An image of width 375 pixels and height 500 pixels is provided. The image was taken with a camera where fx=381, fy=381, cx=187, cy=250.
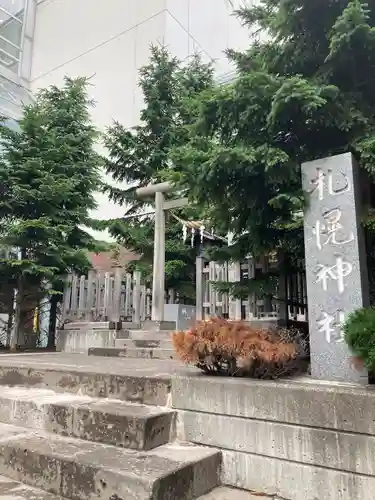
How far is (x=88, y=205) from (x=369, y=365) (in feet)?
23.0

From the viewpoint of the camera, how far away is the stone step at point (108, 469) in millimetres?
1811

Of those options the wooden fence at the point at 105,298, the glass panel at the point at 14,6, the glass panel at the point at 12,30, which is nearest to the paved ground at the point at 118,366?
the wooden fence at the point at 105,298

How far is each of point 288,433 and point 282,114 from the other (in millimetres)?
2078

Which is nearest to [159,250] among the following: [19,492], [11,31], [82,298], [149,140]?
[82,298]

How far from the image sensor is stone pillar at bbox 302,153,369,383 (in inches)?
94.9

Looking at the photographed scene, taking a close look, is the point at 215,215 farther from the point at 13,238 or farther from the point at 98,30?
the point at 98,30

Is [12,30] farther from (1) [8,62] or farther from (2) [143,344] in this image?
(2) [143,344]

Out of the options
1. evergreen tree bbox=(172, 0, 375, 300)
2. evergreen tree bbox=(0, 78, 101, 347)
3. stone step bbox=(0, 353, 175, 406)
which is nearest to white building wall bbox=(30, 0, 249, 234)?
evergreen tree bbox=(0, 78, 101, 347)

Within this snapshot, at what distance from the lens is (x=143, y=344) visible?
17.3 ft

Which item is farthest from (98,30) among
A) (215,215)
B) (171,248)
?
(215,215)

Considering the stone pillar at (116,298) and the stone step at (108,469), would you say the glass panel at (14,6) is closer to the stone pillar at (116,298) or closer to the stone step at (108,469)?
the stone pillar at (116,298)

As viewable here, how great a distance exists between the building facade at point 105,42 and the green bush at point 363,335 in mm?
10143

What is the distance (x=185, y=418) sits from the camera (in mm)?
2412

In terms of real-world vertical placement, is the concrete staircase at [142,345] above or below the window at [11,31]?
below
